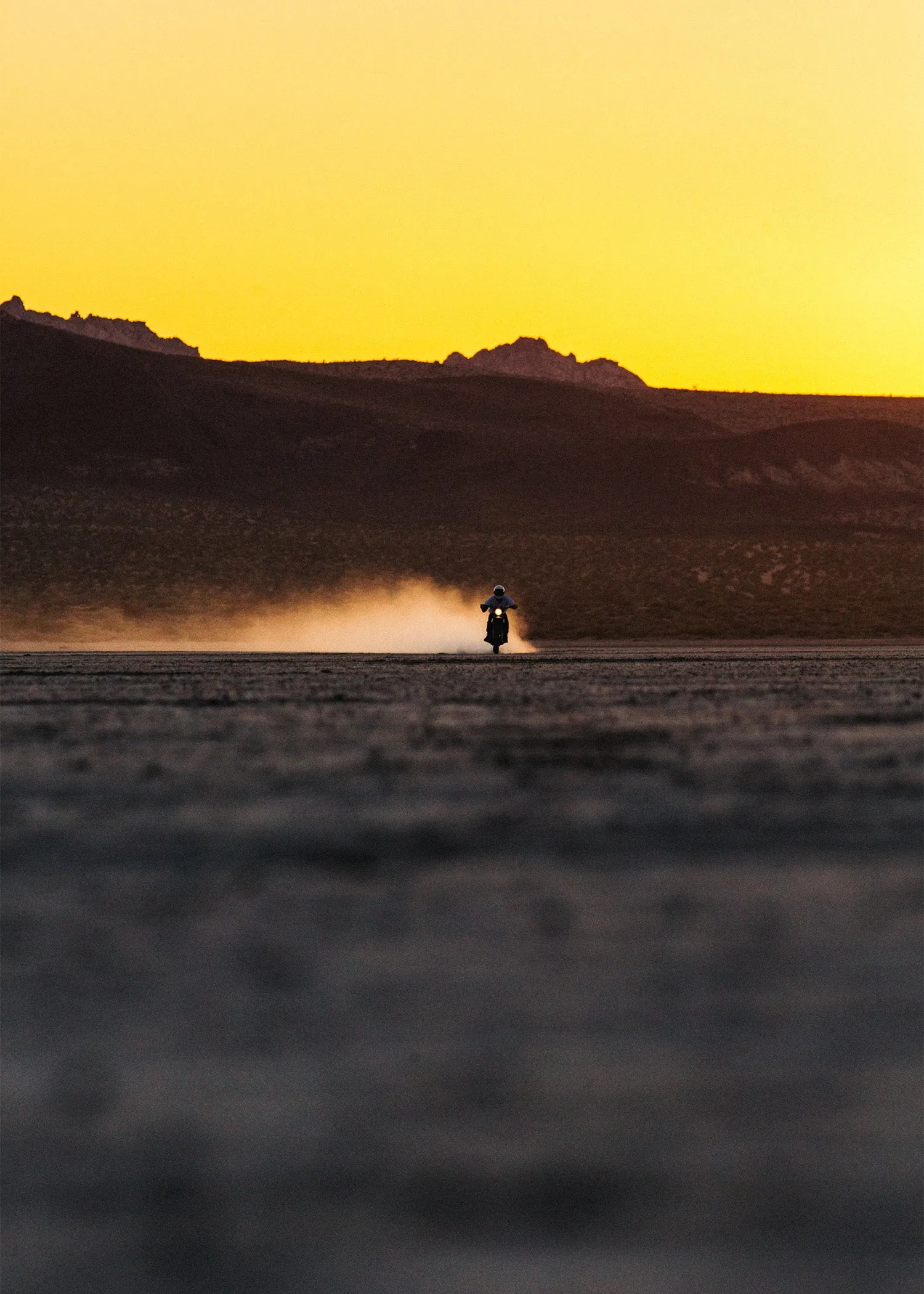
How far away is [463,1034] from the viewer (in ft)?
19.0

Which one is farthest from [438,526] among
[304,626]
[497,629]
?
[497,629]

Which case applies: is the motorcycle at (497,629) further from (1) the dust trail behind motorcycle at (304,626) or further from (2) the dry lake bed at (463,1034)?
(2) the dry lake bed at (463,1034)

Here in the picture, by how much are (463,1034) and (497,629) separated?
35.1 meters

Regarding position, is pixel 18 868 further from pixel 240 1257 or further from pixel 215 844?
pixel 240 1257

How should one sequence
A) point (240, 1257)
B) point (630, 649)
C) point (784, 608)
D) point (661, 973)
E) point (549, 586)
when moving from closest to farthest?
1. point (240, 1257)
2. point (661, 973)
3. point (630, 649)
4. point (784, 608)
5. point (549, 586)

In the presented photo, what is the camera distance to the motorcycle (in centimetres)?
4066

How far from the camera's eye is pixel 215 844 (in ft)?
34.2

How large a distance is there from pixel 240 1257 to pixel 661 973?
298 cm

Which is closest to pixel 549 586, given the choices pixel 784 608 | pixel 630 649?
pixel 784 608

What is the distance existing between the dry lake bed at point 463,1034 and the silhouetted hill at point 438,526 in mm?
59010

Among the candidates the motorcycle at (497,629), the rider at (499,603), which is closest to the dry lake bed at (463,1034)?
the rider at (499,603)

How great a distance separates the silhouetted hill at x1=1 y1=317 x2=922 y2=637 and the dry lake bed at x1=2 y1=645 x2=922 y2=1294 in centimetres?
5901

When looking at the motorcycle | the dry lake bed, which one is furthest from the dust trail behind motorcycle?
the dry lake bed

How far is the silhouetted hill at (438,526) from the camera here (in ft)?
270
